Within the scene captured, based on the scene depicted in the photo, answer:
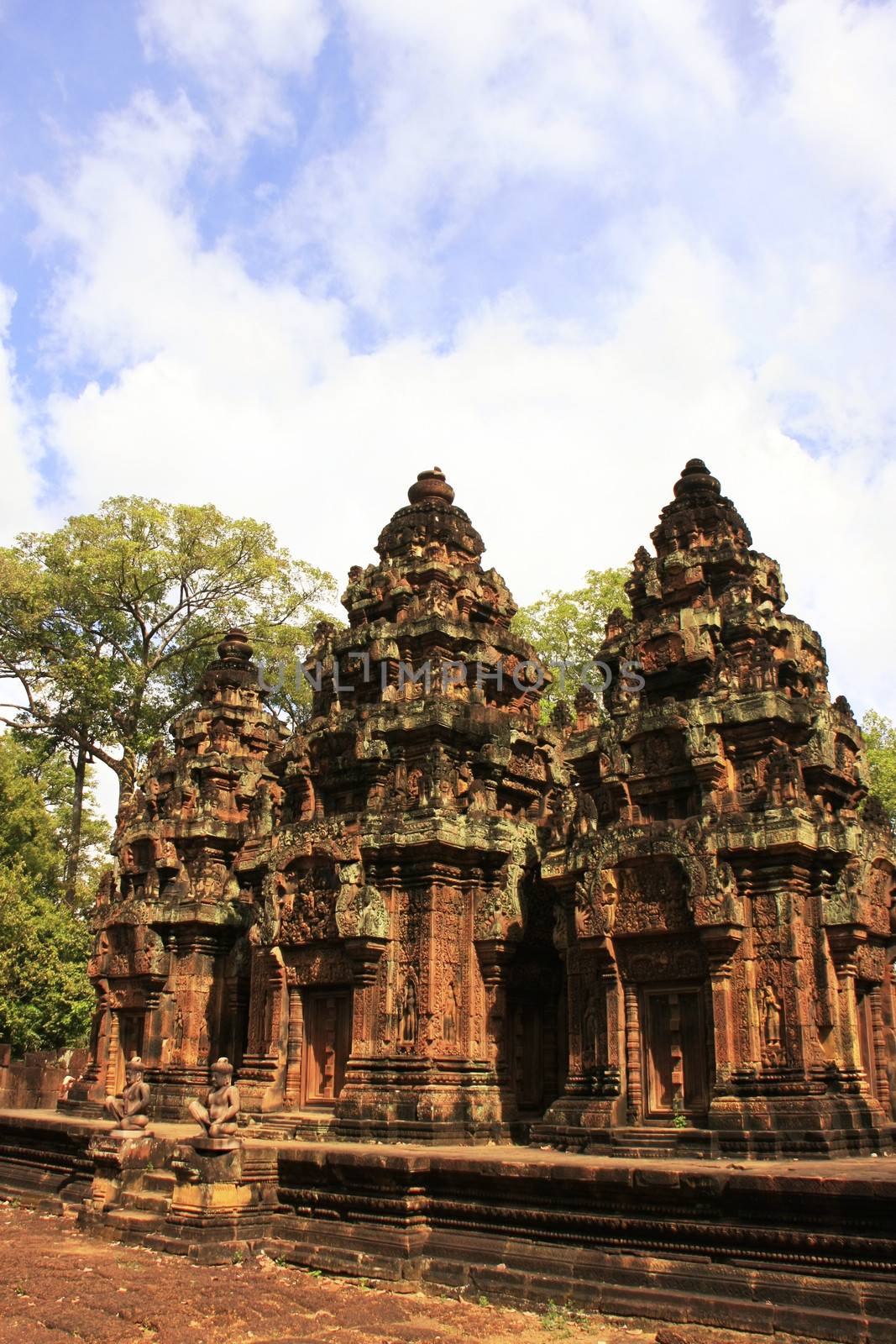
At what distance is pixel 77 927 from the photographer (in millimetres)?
27469

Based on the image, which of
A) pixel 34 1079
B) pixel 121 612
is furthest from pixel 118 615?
pixel 34 1079

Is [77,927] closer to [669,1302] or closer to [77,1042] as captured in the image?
Result: [77,1042]

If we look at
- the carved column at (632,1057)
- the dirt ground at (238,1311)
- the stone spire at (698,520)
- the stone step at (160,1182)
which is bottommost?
the dirt ground at (238,1311)

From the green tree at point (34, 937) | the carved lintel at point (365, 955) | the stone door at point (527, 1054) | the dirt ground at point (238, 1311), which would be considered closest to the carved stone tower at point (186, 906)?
the carved lintel at point (365, 955)

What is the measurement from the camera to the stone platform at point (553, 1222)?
8.12 metres

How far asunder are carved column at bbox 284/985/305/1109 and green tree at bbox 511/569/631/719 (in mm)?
14378

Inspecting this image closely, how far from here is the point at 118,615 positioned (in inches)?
1179

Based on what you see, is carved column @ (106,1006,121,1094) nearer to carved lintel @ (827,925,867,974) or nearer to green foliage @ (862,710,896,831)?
carved lintel @ (827,925,867,974)

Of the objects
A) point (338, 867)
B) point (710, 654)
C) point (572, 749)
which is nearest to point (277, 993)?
point (338, 867)

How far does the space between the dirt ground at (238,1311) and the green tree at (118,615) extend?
19.4m

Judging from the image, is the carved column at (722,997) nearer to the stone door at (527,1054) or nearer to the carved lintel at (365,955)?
the stone door at (527,1054)

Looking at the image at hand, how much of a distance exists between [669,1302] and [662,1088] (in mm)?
3698

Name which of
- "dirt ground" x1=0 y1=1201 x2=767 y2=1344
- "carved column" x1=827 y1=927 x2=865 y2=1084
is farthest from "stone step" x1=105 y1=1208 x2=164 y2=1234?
"carved column" x1=827 y1=927 x2=865 y2=1084

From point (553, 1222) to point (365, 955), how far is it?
5123 millimetres
